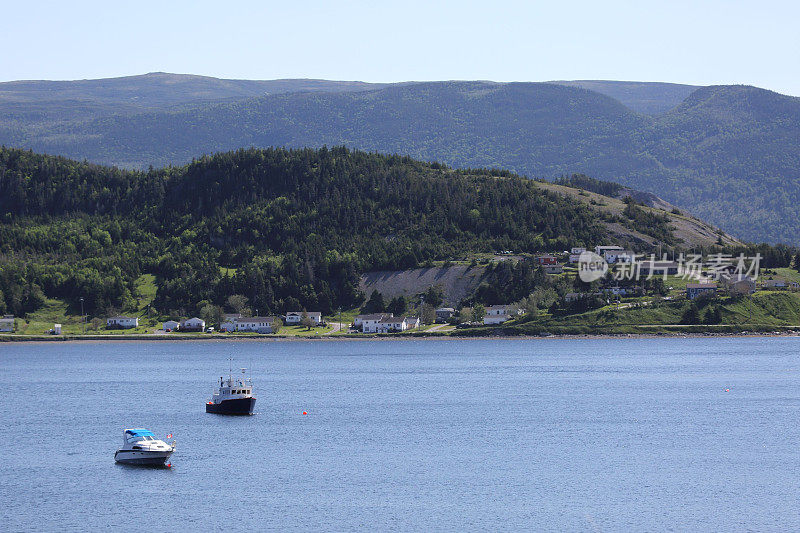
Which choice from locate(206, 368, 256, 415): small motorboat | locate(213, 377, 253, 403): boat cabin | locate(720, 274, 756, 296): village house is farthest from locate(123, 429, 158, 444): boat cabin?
locate(720, 274, 756, 296): village house

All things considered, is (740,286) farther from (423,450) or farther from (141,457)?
(141,457)

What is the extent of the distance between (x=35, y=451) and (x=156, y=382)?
159ft

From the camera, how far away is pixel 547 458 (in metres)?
73.4

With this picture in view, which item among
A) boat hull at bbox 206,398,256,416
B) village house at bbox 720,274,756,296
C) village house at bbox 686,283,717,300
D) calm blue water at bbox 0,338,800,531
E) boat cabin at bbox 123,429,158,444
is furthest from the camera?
village house at bbox 720,274,756,296

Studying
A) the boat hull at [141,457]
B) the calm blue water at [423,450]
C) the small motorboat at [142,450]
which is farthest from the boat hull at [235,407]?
the boat hull at [141,457]

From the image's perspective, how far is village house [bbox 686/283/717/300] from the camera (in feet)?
622

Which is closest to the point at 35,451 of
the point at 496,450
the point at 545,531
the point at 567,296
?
the point at 496,450

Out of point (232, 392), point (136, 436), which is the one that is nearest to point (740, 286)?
point (232, 392)

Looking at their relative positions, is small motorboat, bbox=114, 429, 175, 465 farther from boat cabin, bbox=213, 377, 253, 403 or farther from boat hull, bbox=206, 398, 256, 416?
boat cabin, bbox=213, 377, 253, 403

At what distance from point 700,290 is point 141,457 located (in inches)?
5414

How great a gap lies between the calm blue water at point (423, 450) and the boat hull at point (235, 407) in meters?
1.44

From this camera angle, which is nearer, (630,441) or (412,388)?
(630,441)

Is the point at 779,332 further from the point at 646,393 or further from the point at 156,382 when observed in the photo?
the point at 156,382

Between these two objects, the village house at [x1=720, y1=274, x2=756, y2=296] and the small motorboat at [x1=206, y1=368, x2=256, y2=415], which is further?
the village house at [x1=720, y1=274, x2=756, y2=296]
